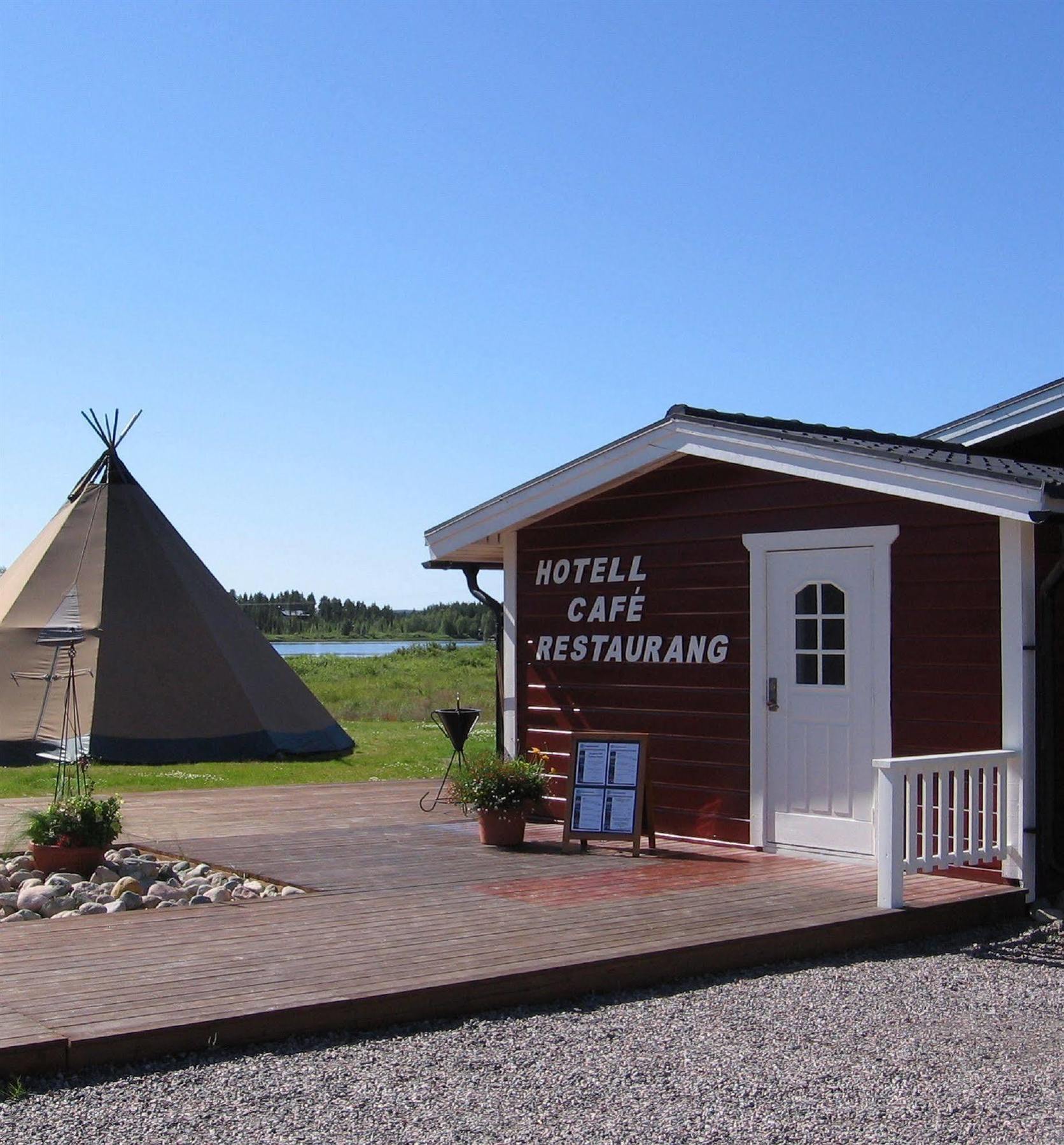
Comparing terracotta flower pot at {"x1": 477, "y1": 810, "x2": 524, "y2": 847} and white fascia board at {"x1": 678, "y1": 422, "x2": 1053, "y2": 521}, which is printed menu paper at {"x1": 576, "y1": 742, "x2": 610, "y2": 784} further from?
white fascia board at {"x1": 678, "y1": 422, "x2": 1053, "y2": 521}

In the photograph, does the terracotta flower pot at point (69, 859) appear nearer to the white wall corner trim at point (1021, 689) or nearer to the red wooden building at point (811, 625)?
the red wooden building at point (811, 625)

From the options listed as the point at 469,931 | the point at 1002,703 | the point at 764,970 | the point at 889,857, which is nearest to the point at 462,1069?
the point at 469,931

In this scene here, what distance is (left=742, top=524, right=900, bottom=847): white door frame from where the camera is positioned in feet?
25.9

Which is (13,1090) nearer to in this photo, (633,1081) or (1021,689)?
(633,1081)

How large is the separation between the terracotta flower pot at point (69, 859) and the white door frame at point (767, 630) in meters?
3.92

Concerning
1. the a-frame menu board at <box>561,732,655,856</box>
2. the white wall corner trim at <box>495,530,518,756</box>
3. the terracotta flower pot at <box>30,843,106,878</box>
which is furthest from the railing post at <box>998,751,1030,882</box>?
the terracotta flower pot at <box>30,843,106,878</box>

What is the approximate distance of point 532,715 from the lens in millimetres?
10188

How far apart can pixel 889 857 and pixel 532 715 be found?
12.8 ft

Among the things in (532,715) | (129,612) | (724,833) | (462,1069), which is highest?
(129,612)

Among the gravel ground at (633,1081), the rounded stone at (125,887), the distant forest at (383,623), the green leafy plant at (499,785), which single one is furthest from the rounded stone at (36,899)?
the distant forest at (383,623)

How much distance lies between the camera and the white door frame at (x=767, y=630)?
7883mm

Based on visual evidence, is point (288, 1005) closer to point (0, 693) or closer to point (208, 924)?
point (208, 924)

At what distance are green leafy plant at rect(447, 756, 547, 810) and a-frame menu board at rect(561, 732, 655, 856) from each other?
0.28 metres

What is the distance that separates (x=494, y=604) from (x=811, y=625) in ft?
10.7
